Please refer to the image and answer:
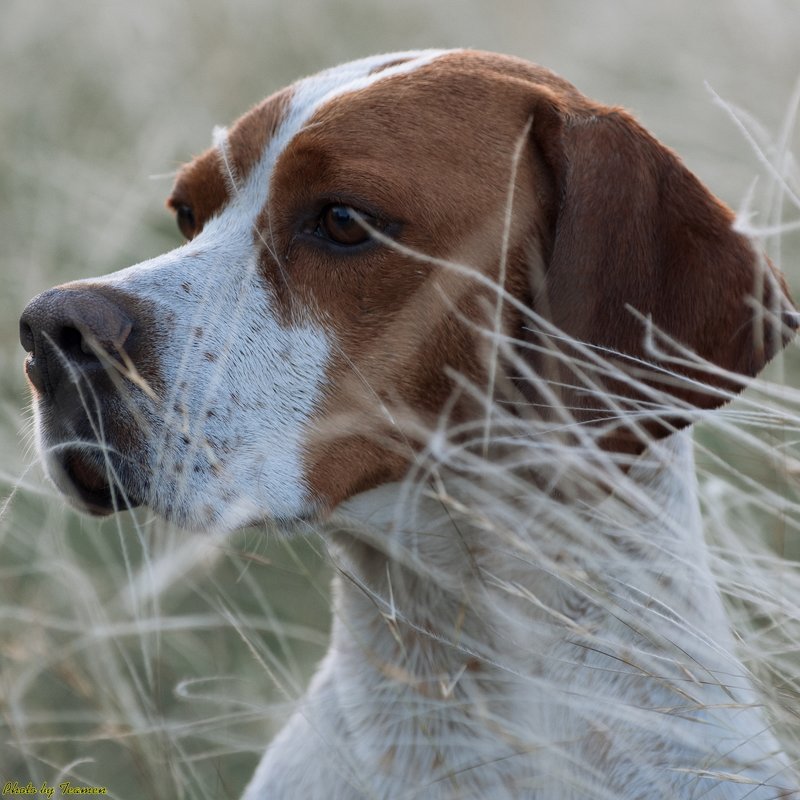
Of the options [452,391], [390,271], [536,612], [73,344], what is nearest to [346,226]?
[390,271]

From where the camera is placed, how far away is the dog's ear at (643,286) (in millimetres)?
2357

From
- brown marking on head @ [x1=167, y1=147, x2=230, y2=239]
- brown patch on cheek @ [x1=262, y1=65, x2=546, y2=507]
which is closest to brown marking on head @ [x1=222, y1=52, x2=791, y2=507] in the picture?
brown patch on cheek @ [x1=262, y1=65, x2=546, y2=507]

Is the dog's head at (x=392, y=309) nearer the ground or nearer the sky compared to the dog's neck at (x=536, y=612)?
nearer the sky

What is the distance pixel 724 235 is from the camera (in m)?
2.44

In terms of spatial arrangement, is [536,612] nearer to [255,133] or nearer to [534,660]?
[534,660]

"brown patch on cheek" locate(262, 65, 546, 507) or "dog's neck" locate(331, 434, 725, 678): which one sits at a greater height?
"brown patch on cheek" locate(262, 65, 546, 507)

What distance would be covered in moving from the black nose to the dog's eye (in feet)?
2.58

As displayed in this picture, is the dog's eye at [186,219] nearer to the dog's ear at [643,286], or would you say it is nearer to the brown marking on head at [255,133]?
the brown marking on head at [255,133]

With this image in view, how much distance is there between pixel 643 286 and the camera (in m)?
2.43

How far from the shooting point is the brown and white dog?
2.30m

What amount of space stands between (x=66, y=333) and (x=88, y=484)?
0.32m

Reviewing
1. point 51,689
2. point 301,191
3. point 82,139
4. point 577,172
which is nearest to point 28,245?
point 82,139

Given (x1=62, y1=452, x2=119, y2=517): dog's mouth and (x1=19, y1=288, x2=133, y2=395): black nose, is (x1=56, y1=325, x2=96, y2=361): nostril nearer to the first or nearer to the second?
(x1=19, y1=288, x2=133, y2=395): black nose

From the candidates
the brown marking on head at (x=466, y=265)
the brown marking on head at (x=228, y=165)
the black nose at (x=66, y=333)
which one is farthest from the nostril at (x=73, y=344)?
the brown marking on head at (x=228, y=165)
